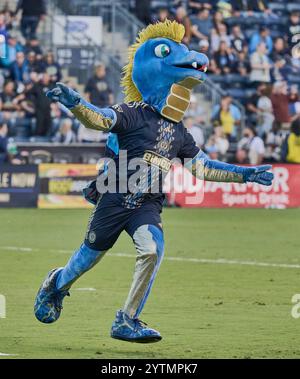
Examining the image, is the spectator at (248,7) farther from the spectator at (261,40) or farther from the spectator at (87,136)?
the spectator at (87,136)

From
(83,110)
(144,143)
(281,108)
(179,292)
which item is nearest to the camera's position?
(83,110)

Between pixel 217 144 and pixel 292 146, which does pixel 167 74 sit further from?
pixel 217 144

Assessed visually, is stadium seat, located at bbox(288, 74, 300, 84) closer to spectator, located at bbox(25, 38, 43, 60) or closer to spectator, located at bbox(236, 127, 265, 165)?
spectator, located at bbox(236, 127, 265, 165)

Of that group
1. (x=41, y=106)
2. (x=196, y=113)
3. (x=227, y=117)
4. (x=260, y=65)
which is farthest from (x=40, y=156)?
(x=260, y=65)

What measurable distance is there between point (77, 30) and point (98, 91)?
9.39 ft

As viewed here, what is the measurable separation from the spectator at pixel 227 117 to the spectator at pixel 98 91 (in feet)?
8.83

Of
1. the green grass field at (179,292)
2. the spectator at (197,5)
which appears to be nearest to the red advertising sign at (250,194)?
the green grass field at (179,292)

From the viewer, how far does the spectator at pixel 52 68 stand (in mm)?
27141

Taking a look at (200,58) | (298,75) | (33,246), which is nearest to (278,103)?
(298,75)

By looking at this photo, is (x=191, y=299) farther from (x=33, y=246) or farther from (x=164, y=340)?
(x=33, y=246)

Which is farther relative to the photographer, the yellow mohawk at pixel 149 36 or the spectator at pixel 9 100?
the spectator at pixel 9 100

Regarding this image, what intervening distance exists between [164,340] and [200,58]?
2274 millimetres

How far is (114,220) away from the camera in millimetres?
9109
